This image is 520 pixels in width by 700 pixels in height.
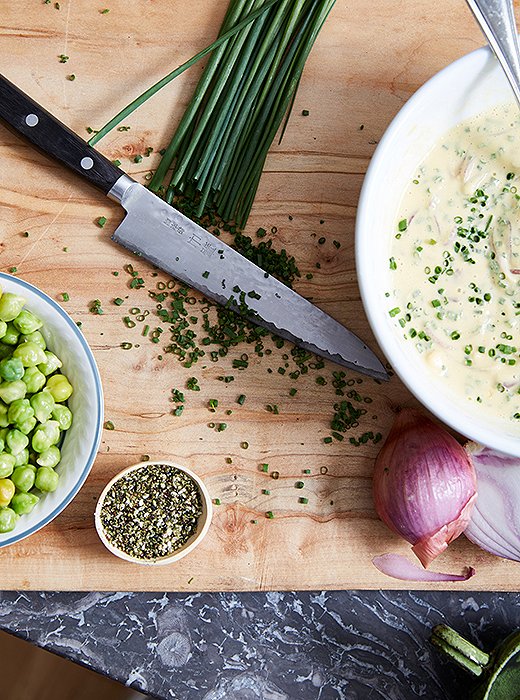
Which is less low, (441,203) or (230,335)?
(441,203)

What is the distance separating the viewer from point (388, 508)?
167 centimetres

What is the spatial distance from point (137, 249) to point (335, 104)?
0.51 metres

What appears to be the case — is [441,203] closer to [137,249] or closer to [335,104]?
[335,104]

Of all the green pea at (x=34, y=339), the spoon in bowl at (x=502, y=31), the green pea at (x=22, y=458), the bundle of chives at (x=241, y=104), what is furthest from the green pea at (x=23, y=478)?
the spoon in bowl at (x=502, y=31)

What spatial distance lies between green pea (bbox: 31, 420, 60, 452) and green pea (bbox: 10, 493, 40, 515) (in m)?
0.09

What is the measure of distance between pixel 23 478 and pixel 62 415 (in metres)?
0.14

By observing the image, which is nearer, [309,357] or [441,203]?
[441,203]

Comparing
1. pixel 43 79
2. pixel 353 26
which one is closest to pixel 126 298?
pixel 43 79

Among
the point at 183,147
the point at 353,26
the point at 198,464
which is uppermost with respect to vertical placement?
the point at 353,26

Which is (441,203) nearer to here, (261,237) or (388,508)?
(261,237)

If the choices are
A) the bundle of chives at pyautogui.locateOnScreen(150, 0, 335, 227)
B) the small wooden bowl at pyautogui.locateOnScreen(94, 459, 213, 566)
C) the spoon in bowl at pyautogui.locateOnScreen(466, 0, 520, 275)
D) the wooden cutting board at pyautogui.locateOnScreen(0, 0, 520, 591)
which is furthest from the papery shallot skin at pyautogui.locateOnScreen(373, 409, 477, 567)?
the spoon in bowl at pyautogui.locateOnScreen(466, 0, 520, 275)

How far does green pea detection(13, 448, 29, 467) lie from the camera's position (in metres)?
1.60

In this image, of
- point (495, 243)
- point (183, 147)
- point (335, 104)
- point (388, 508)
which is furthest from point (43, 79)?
point (388, 508)

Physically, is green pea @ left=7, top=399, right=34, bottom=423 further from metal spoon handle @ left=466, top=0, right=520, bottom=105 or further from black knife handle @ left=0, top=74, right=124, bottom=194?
metal spoon handle @ left=466, top=0, right=520, bottom=105
